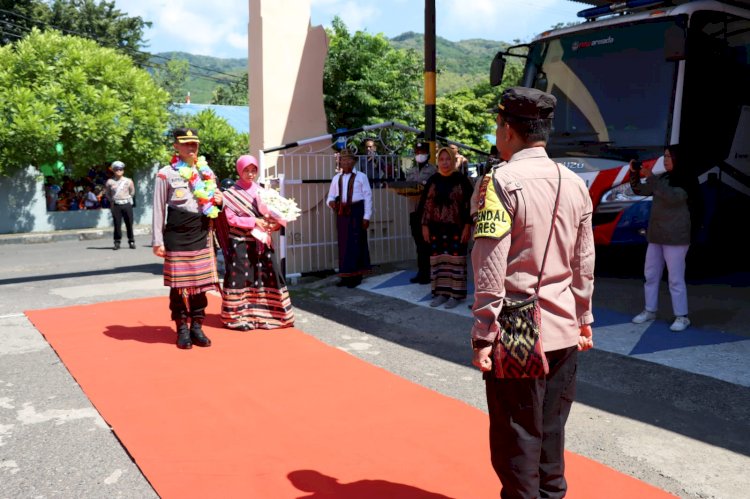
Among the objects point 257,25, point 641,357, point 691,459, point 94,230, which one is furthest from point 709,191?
point 94,230

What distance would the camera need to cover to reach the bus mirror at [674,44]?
668cm

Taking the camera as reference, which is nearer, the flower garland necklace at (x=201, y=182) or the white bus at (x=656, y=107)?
the flower garland necklace at (x=201, y=182)

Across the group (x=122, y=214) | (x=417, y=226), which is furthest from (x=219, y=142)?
(x=417, y=226)

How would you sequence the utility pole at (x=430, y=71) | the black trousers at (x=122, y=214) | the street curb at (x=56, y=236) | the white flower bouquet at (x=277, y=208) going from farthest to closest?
the street curb at (x=56, y=236)
the black trousers at (x=122, y=214)
the utility pole at (x=430, y=71)
the white flower bouquet at (x=277, y=208)

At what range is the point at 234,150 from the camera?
23328 millimetres

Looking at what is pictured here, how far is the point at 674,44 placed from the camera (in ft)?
22.1

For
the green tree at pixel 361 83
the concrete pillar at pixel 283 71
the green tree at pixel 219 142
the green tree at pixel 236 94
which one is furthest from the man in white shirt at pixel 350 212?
the green tree at pixel 236 94

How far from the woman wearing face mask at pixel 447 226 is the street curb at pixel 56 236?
13608 mm

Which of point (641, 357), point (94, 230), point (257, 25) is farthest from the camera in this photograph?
point (94, 230)

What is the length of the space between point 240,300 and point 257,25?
4.49 m

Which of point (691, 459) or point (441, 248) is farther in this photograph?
point (441, 248)

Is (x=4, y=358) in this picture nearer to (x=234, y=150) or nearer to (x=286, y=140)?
(x=286, y=140)

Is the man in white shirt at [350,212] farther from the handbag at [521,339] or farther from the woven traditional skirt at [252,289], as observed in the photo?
the handbag at [521,339]

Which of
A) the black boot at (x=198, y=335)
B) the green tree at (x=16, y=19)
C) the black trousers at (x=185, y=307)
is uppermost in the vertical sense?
the green tree at (x=16, y=19)
